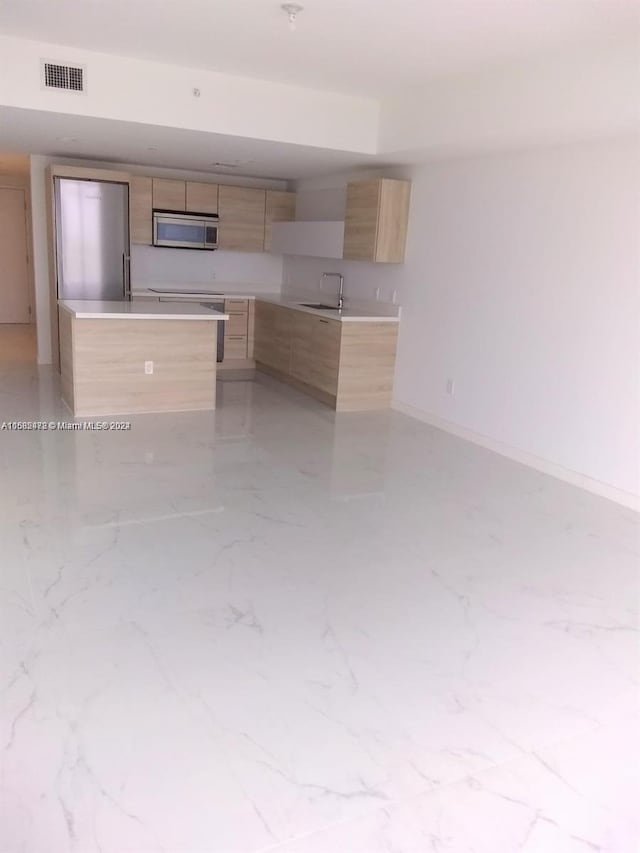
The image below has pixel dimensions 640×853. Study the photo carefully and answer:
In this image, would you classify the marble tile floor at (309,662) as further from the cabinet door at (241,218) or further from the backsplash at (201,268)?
the cabinet door at (241,218)

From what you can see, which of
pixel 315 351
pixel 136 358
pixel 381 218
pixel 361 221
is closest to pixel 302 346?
pixel 315 351

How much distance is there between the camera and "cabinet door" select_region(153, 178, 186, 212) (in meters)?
7.14

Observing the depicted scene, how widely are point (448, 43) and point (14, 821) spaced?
158 inches

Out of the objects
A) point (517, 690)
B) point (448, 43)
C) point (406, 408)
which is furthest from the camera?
point (406, 408)

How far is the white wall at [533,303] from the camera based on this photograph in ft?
13.1

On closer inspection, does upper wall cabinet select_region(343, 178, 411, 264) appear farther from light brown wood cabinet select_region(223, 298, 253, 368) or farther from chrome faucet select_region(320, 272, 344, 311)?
light brown wood cabinet select_region(223, 298, 253, 368)

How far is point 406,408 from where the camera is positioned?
6074 mm

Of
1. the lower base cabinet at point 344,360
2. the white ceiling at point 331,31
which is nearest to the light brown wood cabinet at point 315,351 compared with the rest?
the lower base cabinet at point 344,360

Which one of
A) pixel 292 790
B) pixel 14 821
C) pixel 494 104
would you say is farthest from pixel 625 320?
pixel 14 821

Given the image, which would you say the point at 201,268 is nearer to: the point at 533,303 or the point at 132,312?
the point at 132,312

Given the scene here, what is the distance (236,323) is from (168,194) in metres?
1.59

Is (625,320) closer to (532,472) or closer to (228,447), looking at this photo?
(532,472)

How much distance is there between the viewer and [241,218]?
7699 mm

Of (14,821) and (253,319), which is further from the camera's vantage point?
(253,319)
